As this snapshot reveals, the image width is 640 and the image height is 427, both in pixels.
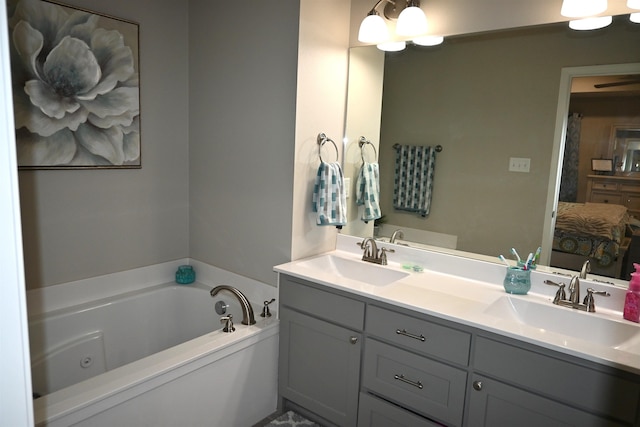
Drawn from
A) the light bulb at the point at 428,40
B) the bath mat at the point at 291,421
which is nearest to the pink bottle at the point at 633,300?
the light bulb at the point at 428,40

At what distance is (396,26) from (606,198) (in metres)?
1.30

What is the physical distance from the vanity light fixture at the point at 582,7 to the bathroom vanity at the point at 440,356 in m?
1.14

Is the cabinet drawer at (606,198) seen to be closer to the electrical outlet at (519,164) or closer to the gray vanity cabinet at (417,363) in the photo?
the electrical outlet at (519,164)

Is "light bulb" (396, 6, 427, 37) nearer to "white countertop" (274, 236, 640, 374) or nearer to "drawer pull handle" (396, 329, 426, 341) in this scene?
"white countertop" (274, 236, 640, 374)

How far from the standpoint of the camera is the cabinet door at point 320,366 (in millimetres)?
2074

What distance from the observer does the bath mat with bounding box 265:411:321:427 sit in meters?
2.29

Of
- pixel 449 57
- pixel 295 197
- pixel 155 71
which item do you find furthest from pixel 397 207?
pixel 155 71

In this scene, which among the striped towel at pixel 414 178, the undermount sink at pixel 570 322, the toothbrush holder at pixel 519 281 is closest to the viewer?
the undermount sink at pixel 570 322

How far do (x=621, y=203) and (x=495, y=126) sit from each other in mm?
639

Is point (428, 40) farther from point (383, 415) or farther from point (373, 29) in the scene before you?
point (383, 415)

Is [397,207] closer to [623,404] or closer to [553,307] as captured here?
[553,307]

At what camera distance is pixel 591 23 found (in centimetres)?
183

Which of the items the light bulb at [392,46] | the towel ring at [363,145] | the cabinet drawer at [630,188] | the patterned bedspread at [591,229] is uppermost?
the light bulb at [392,46]

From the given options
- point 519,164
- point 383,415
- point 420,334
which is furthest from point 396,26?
point 383,415
